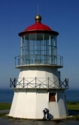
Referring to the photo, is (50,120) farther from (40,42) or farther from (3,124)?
(40,42)

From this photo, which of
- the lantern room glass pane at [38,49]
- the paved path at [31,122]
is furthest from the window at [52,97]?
the lantern room glass pane at [38,49]

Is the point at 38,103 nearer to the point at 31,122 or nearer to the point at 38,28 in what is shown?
the point at 31,122

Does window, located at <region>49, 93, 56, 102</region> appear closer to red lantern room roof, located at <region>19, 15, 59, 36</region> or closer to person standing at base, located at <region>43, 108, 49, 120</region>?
person standing at base, located at <region>43, 108, 49, 120</region>

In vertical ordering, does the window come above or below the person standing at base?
above

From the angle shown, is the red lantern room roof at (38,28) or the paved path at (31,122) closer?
the paved path at (31,122)

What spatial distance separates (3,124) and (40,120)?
129 inches

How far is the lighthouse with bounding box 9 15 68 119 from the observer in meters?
22.3

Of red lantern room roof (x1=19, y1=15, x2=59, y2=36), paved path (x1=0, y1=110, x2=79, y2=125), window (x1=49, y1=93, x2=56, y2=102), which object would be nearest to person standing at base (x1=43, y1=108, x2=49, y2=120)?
paved path (x1=0, y1=110, x2=79, y2=125)

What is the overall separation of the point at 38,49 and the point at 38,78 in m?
2.55

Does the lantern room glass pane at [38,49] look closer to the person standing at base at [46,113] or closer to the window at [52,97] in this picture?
the window at [52,97]

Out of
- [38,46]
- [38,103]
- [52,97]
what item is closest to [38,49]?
[38,46]

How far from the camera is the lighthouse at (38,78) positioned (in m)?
22.3

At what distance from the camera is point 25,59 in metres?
23.3

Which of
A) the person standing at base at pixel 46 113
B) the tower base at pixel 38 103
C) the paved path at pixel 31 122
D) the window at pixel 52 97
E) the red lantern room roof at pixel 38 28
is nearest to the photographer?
the paved path at pixel 31 122
